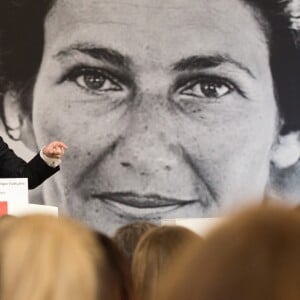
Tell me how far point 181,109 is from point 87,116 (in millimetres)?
595

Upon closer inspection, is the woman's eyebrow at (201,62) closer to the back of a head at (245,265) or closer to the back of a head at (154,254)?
the back of a head at (154,254)

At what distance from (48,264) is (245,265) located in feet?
1.11

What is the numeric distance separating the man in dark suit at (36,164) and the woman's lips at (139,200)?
55.2 inches

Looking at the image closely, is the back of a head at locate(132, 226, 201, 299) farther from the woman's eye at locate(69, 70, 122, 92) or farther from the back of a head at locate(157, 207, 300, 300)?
the woman's eye at locate(69, 70, 122, 92)

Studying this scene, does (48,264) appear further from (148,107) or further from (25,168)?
(148,107)

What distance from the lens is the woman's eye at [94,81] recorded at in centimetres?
464

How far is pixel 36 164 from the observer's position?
3111mm

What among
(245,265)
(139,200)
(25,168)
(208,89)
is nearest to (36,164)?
(25,168)

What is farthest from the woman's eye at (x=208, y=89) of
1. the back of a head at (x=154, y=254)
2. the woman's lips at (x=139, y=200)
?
the back of a head at (x=154, y=254)

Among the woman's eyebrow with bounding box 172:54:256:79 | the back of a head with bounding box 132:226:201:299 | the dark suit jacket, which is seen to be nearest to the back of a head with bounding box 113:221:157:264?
the back of a head with bounding box 132:226:201:299

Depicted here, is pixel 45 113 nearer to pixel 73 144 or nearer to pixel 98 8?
pixel 73 144

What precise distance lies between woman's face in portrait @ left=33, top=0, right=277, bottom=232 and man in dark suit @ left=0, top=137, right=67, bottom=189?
4.31 ft

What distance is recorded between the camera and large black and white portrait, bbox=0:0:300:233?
4578 mm

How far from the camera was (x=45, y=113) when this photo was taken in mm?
4555
